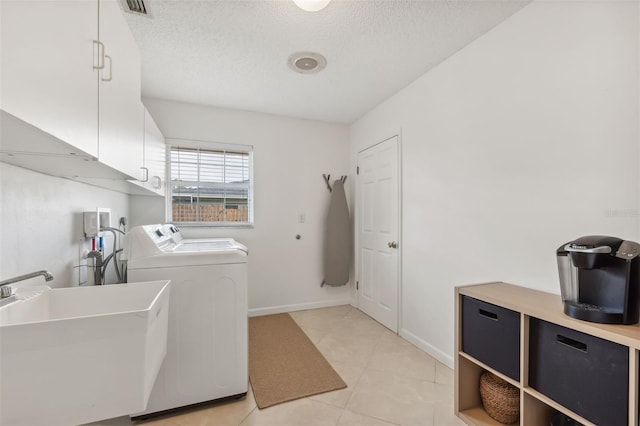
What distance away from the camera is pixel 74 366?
784 millimetres

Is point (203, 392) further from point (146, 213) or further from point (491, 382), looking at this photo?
point (146, 213)

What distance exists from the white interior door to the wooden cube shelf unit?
115cm

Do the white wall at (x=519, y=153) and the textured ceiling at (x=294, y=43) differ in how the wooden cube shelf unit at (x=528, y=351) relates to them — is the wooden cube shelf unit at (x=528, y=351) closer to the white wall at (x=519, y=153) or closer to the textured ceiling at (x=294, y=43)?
the white wall at (x=519, y=153)

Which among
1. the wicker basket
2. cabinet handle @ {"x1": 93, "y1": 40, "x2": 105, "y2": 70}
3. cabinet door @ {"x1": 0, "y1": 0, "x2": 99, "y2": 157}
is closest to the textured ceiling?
cabinet handle @ {"x1": 93, "y1": 40, "x2": 105, "y2": 70}

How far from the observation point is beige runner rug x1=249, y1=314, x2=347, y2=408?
1.89 metres

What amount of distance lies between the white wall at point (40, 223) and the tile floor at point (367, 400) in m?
1.02

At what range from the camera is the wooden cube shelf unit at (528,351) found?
98 centimetres

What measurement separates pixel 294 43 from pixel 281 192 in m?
1.77

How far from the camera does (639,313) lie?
107 cm

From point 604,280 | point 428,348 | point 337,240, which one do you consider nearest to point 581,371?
point 604,280

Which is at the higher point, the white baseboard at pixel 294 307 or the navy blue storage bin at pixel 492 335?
the navy blue storage bin at pixel 492 335

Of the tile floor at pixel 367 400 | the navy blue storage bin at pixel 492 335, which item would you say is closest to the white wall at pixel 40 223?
the tile floor at pixel 367 400

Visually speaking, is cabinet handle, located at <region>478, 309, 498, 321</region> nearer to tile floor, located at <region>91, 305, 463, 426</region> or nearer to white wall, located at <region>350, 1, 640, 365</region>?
white wall, located at <region>350, 1, 640, 365</region>

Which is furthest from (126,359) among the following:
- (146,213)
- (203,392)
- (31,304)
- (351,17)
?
(146,213)
